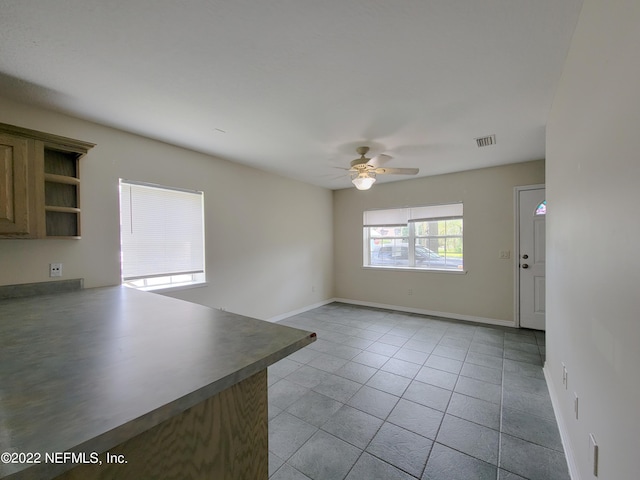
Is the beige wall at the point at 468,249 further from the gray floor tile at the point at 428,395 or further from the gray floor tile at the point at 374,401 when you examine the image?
the gray floor tile at the point at 374,401

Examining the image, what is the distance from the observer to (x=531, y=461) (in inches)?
65.8

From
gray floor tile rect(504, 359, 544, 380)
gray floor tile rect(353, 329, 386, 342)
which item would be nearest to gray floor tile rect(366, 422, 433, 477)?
gray floor tile rect(504, 359, 544, 380)

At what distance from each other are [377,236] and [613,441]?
4608mm

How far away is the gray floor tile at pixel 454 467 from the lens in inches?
62.2

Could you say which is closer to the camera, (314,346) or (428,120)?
(428,120)

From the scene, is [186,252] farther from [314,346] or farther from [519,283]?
[519,283]

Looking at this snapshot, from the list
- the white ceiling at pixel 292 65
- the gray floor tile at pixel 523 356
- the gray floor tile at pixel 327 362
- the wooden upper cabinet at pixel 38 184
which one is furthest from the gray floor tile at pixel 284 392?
the white ceiling at pixel 292 65

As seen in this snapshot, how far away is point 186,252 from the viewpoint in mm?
3373

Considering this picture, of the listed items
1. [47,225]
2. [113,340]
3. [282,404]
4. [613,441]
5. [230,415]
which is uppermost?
[47,225]

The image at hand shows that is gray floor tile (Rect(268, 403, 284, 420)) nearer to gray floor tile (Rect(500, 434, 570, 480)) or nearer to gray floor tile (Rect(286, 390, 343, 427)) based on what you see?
gray floor tile (Rect(286, 390, 343, 427))

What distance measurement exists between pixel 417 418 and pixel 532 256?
129 inches

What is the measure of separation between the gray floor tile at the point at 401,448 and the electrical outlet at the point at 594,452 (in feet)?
2.74

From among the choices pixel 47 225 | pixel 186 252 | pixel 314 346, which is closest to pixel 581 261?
pixel 314 346

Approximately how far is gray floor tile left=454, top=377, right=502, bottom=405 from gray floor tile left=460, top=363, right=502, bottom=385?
0.08 meters
